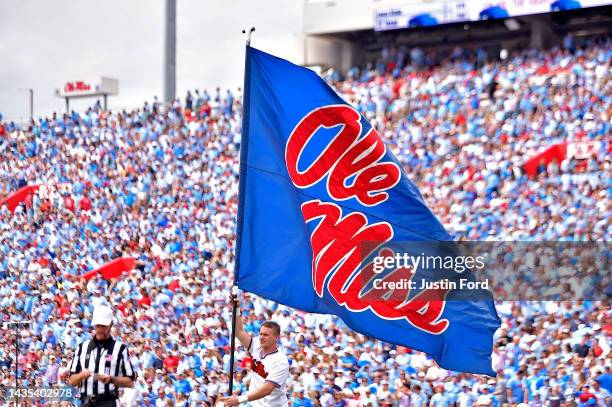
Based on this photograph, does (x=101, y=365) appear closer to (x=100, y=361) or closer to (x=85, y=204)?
(x=100, y=361)

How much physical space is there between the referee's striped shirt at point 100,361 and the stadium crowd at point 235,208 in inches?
189

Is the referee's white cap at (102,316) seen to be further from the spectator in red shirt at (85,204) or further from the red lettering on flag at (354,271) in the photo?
the spectator in red shirt at (85,204)

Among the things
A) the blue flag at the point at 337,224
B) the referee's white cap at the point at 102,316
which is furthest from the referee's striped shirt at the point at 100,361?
the blue flag at the point at 337,224

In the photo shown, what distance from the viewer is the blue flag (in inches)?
325

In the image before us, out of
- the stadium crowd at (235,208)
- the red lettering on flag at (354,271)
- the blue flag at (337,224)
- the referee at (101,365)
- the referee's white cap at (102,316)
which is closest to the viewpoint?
the referee's white cap at (102,316)

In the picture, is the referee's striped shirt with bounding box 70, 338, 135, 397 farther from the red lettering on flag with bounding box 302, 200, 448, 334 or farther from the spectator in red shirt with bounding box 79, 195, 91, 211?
the spectator in red shirt with bounding box 79, 195, 91, 211

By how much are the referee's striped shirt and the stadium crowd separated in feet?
15.7

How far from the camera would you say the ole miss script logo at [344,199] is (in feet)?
27.8

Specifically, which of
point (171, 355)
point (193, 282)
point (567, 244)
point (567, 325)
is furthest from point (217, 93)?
point (567, 325)

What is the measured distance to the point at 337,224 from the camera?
28.1 ft

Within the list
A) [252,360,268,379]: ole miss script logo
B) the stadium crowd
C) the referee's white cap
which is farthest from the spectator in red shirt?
the referee's white cap

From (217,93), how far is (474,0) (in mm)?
6293

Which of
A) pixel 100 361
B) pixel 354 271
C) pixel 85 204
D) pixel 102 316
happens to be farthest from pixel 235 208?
pixel 102 316

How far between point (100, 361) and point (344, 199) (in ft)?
6.51
